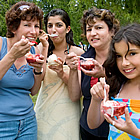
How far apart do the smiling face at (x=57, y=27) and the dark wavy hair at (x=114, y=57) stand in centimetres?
99

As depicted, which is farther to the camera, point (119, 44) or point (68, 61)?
point (68, 61)

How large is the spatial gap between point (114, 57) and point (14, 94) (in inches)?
46.6

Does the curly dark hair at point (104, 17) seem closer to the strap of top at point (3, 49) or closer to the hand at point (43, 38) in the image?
the hand at point (43, 38)

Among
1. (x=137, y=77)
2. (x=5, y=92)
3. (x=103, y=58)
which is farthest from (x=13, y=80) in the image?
(x=137, y=77)

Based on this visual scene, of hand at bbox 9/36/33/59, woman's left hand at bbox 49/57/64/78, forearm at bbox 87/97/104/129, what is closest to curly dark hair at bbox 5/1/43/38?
hand at bbox 9/36/33/59

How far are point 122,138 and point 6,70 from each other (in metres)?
1.36

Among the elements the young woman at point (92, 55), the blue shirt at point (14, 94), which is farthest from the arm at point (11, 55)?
the young woman at point (92, 55)

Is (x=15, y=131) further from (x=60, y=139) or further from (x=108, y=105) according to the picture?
(x=108, y=105)

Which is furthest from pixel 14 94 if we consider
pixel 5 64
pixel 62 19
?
pixel 62 19

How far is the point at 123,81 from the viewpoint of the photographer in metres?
2.17

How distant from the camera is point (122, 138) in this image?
188 cm

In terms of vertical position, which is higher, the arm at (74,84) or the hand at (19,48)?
the hand at (19,48)

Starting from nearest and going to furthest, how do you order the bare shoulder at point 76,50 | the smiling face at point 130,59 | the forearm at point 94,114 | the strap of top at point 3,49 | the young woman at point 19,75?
1. the smiling face at point 130,59
2. the forearm at point 94,114
3. the young woman at point 19,75
4. the strap of top at point 3,49
5. the bare shoulder at point 76,50

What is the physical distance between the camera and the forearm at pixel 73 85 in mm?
2588
